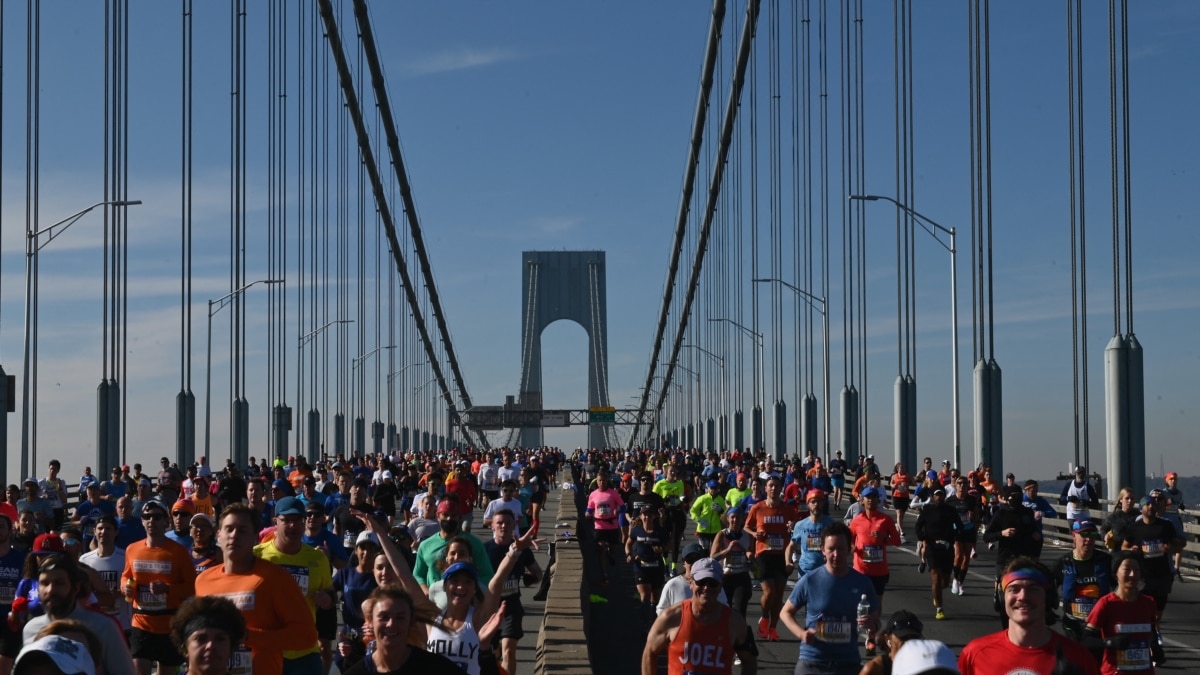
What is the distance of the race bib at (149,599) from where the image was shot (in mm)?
9086

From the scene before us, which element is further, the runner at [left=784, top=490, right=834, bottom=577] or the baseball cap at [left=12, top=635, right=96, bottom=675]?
the runner at [left=784, top=490, right=834, bottom=577]

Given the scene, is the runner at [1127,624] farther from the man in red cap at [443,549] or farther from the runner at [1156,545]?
the runner at [1156,545]

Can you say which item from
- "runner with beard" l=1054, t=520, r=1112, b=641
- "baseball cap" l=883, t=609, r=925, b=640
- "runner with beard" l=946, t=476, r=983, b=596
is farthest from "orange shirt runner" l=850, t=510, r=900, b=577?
"baseball cap" l=883, t=609, r=925, b=640

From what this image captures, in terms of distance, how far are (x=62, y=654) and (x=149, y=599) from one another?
4.87 m

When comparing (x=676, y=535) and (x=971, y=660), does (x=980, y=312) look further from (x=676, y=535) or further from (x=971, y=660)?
(x=971, y=660)

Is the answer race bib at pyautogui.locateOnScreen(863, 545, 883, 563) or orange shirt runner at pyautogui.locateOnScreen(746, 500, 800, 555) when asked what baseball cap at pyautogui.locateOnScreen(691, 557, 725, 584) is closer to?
race bib at pyautogui.locateOnScreen(863, 545, 883, 563)

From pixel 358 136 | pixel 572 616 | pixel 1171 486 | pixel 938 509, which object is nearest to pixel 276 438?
pixel 358 136

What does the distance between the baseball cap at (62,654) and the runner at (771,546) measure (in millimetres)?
9769

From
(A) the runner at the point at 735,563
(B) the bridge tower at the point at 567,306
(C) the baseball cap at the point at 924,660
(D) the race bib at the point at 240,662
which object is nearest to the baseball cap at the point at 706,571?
(D) the race bib at the point at 240,662

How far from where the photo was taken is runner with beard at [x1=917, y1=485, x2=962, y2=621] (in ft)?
51.9

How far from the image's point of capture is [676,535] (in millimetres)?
18688

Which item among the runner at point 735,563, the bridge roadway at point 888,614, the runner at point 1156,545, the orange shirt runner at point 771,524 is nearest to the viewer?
the bridge roadway at point 888,614

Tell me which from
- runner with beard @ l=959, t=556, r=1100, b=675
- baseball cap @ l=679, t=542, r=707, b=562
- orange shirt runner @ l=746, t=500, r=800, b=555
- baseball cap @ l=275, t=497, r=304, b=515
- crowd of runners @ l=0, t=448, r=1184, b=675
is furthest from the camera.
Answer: orange shirt runner @ l=746, t=500, r=800, b=555

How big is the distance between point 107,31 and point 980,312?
21038mm
